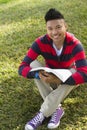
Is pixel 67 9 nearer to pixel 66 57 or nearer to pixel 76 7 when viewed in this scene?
pixel 76 7

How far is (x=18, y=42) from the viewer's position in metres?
6.05

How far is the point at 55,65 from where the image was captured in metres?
4.06

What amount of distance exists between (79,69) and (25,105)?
0.93m

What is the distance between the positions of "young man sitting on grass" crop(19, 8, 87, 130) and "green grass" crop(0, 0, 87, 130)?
154 millimetres

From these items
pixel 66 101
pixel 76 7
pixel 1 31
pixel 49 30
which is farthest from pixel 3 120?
pixel 76 7

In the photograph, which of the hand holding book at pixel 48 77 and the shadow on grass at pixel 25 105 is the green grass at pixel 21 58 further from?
the hand holding book at pixel 48 77

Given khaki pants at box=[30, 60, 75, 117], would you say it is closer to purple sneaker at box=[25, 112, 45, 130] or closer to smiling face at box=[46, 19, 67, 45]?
purple sneaker at box=[25, 112, 45, 130]

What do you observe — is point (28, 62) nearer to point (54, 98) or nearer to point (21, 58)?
point (54, 98)

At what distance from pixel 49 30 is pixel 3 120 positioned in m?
1.18

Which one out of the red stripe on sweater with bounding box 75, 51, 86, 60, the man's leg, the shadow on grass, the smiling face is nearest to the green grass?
the shadow on grass

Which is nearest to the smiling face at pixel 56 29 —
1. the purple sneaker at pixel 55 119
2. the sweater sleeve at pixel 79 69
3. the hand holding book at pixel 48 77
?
the sweater sleeve at pixel 79 69

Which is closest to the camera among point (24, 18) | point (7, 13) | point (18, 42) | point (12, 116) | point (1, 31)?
point (12, 116)

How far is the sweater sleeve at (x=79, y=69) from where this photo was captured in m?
3.64

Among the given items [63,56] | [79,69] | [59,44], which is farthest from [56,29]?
[79,69]
